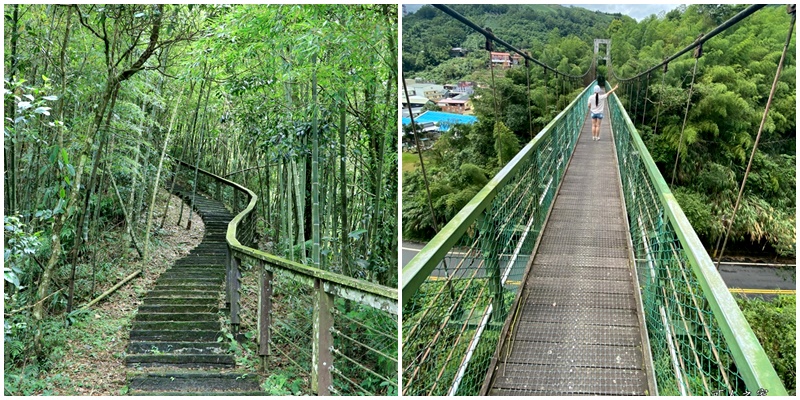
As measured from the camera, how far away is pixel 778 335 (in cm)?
795

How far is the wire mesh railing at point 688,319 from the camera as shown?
39.6 inches

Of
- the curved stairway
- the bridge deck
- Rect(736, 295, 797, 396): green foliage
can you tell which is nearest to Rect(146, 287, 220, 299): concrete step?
the curved stairway

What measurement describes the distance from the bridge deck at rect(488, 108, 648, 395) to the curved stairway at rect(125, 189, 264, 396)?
1546 mm

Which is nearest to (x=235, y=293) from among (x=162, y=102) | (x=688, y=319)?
(x=162, y=102)

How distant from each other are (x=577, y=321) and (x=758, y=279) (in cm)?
1406

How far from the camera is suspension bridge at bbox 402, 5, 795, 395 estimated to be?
144 cm

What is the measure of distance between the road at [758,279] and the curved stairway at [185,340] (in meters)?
11.8

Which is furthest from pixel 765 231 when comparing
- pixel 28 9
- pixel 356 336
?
pixel 28 9

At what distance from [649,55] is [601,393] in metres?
22.9

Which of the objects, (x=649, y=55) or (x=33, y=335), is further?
(x=649, y=55)

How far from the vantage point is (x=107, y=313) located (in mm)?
5062

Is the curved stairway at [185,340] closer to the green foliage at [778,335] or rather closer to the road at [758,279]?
the green foliage at [778,335]

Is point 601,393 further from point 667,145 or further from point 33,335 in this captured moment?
point 667,145

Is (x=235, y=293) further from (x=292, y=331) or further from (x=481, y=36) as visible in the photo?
(x=481, y=36)
